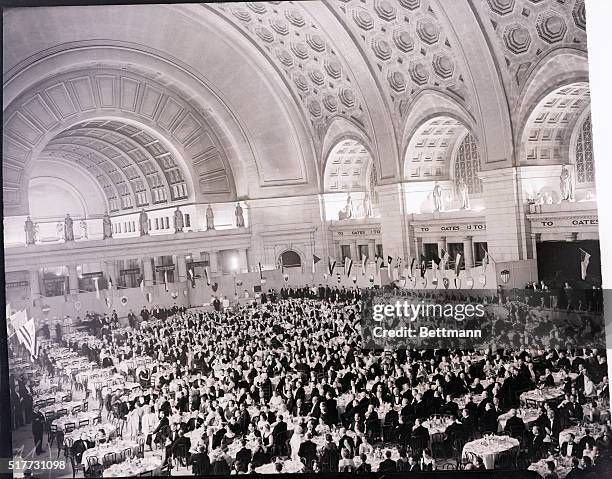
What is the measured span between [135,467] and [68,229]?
2921mm

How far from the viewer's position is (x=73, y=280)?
24.6 ft

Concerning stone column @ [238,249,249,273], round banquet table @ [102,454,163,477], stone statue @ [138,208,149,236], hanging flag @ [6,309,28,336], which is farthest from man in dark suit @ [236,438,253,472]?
hanging flag @ [6,309,28,336]

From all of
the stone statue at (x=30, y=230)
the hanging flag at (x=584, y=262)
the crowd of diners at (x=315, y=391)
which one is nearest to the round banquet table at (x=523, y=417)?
the crowd of diners at (x=315, y=391)

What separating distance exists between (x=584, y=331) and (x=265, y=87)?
4.81m

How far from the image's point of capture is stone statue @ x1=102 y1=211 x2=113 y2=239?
7586 millimetres

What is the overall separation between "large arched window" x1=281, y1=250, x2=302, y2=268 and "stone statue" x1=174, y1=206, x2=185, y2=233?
133cm

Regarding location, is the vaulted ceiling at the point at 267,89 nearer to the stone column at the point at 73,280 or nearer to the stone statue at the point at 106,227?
the stone statue at the point at 106,227

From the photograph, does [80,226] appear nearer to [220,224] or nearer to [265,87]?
[220,224]

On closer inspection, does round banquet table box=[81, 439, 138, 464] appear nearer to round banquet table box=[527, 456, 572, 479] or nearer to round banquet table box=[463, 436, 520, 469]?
round banquet table box=[463, 436, 520, 469]

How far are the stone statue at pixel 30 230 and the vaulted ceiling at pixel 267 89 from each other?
160 millimetres

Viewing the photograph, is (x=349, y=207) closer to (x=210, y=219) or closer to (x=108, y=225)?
(x=210, y=219)

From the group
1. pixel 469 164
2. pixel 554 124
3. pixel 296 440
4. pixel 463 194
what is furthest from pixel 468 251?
pixel 296 440

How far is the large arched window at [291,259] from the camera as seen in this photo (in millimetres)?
7422

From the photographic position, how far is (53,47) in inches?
294
